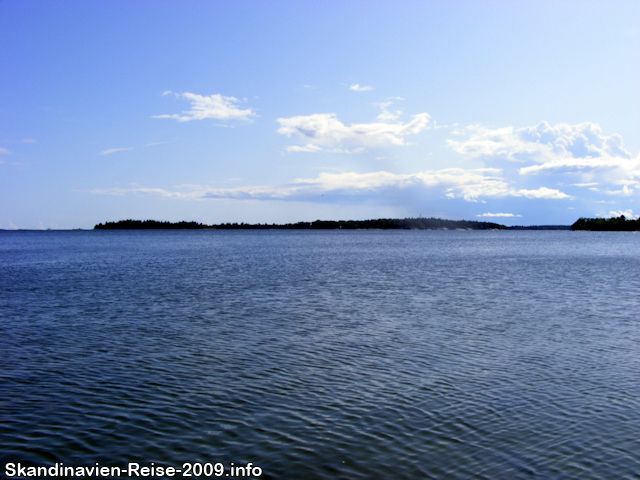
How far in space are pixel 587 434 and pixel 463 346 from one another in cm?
881

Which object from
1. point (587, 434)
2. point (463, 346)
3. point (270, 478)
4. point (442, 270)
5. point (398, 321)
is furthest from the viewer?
point (442, 270)

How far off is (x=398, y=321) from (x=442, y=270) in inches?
1406

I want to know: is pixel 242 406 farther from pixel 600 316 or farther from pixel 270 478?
pixel 600 316

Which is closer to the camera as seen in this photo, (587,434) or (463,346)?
(587,434)

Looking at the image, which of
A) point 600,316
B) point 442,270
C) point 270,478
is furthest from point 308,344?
point 442,270

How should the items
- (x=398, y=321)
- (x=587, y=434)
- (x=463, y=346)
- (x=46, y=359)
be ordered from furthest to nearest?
(x=398, y=321) → (x=463, y=346) → (x=46, y=359) → (x=587, y=434)

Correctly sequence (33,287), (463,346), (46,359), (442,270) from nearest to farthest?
(46,359), (463,346), (33,287), (442,270)

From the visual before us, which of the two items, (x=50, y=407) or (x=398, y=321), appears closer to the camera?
(x=50, y=407)

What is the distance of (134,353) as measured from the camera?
20266 millimetres

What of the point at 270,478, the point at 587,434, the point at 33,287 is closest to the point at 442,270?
the point at 33,287

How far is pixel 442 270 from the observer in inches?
2398

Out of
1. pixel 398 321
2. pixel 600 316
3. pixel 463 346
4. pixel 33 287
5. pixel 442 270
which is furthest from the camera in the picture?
pixel 442 270

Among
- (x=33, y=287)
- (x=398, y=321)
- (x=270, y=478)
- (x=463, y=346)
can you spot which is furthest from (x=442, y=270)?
(x=270, y=478)

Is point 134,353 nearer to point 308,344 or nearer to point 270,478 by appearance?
point 308,344
